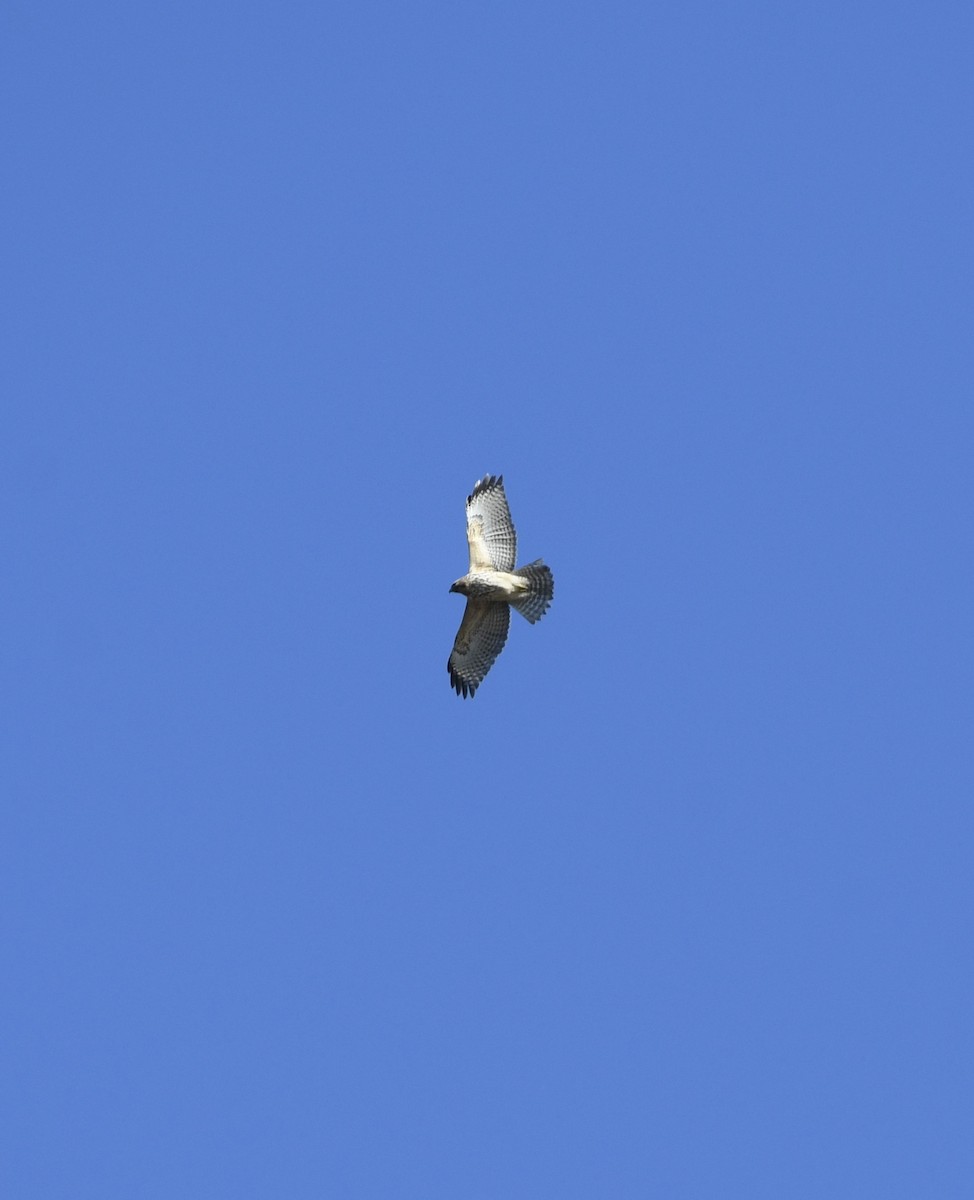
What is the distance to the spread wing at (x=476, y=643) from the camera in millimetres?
21156

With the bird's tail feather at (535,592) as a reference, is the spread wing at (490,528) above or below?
above

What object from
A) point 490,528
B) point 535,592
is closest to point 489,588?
point 535,592

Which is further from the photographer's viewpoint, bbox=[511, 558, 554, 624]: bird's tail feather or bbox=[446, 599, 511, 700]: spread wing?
bbox=[446, 599, 511, 700]: spread wing

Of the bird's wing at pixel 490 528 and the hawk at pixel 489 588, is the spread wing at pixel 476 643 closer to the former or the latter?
the hawk at pixel 489 588

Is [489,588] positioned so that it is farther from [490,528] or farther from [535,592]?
[490,528]

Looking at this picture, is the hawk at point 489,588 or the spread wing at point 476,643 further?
the spread wing at point 476,643

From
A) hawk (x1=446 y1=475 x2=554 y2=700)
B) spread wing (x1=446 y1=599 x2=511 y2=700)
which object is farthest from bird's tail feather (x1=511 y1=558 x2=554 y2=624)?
spread wing (x1=446 y1=599 x2=511 y2=700)

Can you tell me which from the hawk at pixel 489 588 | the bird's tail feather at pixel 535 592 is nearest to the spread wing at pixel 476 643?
the hawk at pixel 489 588

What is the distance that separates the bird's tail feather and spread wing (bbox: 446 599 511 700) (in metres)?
0.36

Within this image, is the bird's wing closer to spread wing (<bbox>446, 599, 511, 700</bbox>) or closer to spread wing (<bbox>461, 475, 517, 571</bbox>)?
spread wing (<bbox>461, 475, 517, 571</bbox>)

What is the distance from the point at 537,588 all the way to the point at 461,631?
120 centimetres

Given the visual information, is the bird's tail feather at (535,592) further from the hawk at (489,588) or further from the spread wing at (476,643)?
the spread wing at (476,643)

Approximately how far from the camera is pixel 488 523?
2141cm

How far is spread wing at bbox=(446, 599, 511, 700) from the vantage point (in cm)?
2116
